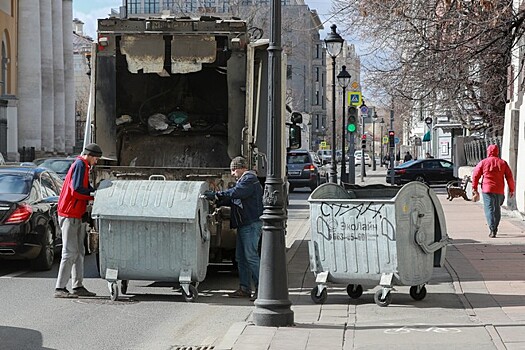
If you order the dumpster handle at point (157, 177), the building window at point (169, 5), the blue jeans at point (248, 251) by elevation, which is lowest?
the blue jeans at point (248, 251)

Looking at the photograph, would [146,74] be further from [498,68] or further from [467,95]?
[467,95]

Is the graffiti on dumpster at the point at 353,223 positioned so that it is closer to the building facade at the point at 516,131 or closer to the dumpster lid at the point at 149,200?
the dumpster lid at the point at 149,200

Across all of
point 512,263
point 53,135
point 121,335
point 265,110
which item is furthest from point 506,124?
point 53,135

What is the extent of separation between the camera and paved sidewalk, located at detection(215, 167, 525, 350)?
8953mm

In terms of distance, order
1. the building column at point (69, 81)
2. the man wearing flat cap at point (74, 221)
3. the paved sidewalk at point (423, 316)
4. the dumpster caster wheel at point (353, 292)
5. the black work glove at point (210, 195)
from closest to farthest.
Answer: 1. the paved sidewalk at point (423, 316)
2. the dumpster caster wheel at point (353, 292)
3. the black work glove at point (210, 195)
4. the man wearing flat cap at point (74, 221)
5. the building column at point (69, 81)

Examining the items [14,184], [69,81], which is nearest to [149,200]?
[14,184]

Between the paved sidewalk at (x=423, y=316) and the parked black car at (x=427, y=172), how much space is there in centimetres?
3275

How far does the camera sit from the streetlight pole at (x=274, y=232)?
9766 millimetres

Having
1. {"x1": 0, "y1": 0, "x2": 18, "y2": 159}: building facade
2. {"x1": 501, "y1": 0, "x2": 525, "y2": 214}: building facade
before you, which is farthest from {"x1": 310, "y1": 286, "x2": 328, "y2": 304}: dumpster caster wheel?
{"x1": 0, "y1": 0, "x2": 18, "y2": 159}: building facade

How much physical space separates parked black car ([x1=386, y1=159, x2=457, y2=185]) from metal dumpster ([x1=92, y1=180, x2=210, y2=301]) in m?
37.8

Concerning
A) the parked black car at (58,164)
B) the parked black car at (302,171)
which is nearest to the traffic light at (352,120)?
the parked black car at (302,171)

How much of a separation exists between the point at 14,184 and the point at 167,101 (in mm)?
2705

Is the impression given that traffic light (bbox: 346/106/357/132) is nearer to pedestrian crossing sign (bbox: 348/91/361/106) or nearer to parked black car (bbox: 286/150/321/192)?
pedestrian crossing sign (bbox: 348/91/361/106)

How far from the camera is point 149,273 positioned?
11688 mm
